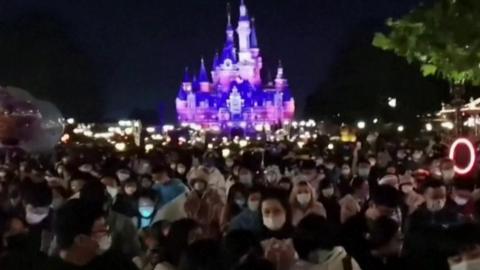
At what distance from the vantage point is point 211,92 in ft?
492

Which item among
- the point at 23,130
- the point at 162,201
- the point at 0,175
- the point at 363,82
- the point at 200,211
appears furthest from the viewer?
the point at 363,82

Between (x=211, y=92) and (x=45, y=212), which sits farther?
(x=211, y=92)

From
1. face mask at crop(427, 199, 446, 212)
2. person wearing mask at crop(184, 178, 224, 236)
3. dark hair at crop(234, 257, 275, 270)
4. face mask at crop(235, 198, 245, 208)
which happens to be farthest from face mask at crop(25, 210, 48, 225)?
face mask at crop(427, 199, 446, 212)

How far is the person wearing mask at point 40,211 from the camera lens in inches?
381

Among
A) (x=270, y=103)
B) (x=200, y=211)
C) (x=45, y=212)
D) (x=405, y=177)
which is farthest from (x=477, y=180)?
(x=270, y=103)

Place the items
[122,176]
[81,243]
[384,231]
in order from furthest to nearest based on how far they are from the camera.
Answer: [122,176] < [384,231] < [81,243]

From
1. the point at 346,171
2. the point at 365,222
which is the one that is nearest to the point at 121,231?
the point at 365,222

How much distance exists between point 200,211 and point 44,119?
34.3 feet

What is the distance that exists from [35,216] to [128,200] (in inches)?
103

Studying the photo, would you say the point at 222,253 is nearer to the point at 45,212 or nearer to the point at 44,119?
the point at 45,212

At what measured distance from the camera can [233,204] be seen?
38.9ft

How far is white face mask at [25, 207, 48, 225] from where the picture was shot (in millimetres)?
9805

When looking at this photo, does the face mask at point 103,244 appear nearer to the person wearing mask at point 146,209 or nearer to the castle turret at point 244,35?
the person wearing mask at point 146,209

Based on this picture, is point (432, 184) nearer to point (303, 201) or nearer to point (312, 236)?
point (303, 201)
